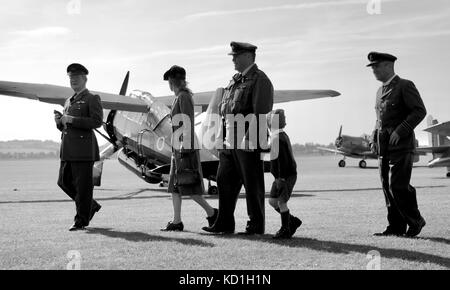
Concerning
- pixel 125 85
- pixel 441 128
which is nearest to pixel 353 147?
pixel 441 128

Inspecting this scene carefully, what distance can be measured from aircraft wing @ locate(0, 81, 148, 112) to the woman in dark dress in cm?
792

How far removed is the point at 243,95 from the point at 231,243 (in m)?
1.70

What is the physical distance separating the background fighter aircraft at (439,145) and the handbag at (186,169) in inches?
827

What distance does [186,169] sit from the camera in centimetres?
716

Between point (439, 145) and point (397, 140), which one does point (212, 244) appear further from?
point (439, 145)

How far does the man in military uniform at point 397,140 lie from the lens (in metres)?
6.54

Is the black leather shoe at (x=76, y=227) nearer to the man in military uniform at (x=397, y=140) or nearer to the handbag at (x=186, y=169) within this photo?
the handbag at (x=186, y=169)

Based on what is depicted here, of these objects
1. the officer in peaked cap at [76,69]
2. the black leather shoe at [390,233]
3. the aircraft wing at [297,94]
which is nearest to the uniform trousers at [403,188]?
the black leather shoe at [390,233]

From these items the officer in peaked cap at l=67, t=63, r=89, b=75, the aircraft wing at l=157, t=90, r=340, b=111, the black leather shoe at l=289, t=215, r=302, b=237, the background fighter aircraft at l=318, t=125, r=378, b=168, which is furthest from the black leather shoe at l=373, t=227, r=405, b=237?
the background fighter aircraft at l=318, t=125, r=378, b=168

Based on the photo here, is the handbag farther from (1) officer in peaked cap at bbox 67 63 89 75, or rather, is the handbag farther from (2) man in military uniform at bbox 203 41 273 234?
(1) officer in peaked cap at bbox 67 63 89 75

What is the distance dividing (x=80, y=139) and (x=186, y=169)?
4.99ft

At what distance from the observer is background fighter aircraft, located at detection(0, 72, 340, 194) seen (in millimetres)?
14367
